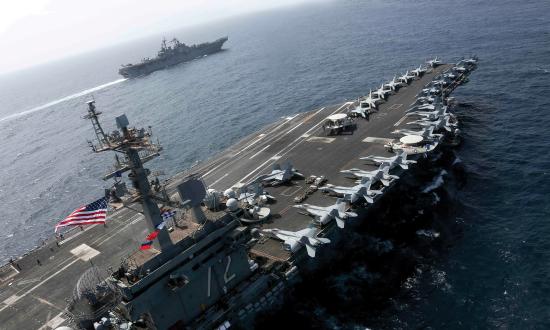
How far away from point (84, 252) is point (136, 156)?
2148cm

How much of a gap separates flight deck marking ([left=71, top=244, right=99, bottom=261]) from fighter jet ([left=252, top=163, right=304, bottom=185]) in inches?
716

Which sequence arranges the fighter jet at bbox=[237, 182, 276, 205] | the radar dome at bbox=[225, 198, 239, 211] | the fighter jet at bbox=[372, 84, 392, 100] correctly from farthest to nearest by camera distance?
the fighter jet at bbox=[372, 84, 392, 100] < the fighter jet at bbox=[237, 182, 276, 205] < the radar dome at bbox=[225, 198, 239, 211]

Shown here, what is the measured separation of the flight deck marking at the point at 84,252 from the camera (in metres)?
40.0

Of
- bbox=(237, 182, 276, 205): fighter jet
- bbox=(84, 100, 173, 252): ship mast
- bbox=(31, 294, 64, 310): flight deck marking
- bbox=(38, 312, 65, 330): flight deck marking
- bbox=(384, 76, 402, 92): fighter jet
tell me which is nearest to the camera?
bbox=(84, 100, 173, 252): ship mast

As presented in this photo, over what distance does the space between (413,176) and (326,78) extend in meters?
57.2

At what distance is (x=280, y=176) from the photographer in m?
44.8

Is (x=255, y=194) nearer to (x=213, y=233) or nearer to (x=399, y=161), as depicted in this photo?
(x=213, y=233)

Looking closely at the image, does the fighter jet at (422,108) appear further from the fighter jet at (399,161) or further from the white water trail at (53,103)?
the white water trail at (53,103)

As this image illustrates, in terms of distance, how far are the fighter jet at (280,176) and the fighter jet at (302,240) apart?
35.3 feet

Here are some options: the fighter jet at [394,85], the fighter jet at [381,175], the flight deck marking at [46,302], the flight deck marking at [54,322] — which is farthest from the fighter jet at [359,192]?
the fighter jet at [394,85]

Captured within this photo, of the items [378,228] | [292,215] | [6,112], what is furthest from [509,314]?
[6,112]

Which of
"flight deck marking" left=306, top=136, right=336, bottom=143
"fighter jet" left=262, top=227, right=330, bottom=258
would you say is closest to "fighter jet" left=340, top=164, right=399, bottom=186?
"fighter jet" left=262, top=227, right=330, bottom=258

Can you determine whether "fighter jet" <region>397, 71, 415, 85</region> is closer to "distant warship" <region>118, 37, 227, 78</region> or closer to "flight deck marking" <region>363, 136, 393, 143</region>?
"flight deck marking" <region>363, 136, 393, 143</region>

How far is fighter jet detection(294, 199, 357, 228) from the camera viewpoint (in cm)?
3506
